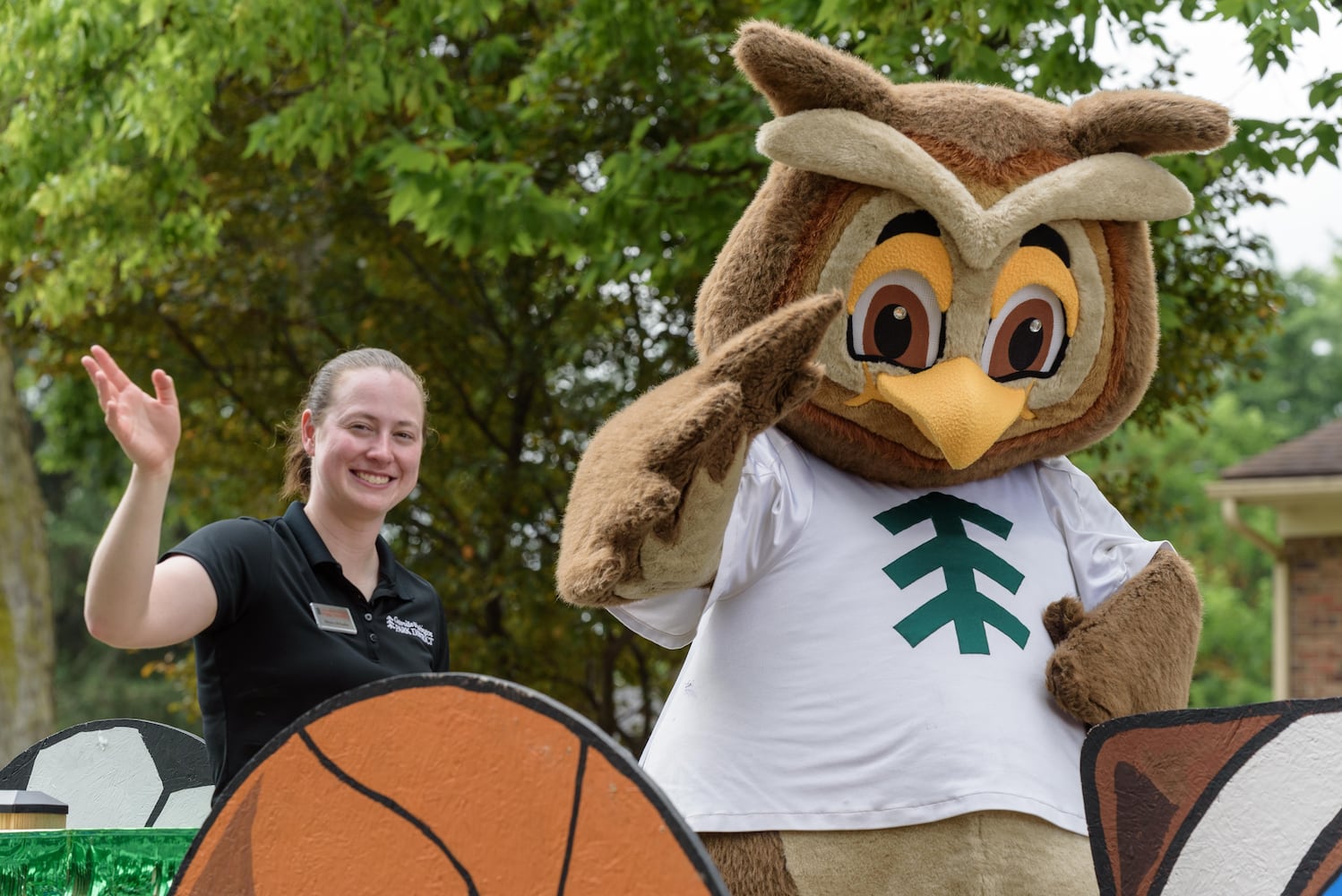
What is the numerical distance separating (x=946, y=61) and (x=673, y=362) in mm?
2731

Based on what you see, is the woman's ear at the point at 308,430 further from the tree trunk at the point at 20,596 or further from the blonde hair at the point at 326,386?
the tree trunk at the point at 20,596

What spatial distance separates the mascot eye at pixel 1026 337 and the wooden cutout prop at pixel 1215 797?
0.73m

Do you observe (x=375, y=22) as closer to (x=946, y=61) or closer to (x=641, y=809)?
(x=946, y=61)

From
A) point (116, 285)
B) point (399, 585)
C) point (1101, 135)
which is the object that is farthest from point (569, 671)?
point (1101, 135)

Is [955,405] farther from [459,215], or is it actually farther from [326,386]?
[459,215]

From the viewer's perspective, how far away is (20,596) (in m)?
8.57

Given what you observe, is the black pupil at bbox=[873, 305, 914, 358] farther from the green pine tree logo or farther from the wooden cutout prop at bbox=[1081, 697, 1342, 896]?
the wooden cutout prop at bbox=[1081, 697, 1342, 896]

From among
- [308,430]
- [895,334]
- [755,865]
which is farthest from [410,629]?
[895,334]

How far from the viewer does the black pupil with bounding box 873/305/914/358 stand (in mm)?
2486

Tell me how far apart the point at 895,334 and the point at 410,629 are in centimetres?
107

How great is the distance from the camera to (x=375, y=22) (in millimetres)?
6414

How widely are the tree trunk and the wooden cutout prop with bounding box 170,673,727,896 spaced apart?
291 inches

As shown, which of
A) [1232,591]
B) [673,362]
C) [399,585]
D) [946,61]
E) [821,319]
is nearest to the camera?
[821,319]

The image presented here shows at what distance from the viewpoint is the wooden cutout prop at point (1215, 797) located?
1.98 metres
